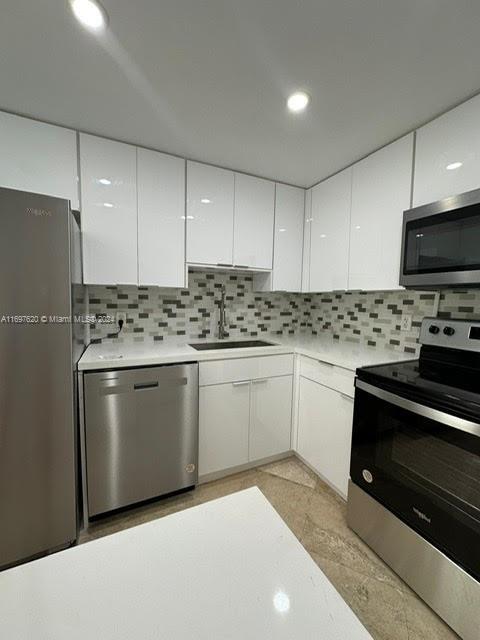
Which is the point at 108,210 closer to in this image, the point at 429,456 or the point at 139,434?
the point at 139,434

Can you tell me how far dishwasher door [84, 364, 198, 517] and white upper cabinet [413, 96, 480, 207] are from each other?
1.64 meters

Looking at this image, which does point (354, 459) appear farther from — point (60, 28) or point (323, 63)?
point (60, 28)

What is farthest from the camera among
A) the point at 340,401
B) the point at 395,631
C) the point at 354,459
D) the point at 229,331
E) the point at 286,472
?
the point at 229,331

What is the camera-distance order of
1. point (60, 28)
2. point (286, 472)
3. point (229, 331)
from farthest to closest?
point (229, 331) → point (286, 472) → point (60, 28)

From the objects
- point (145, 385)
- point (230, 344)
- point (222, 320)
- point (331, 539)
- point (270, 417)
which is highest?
point (222, 320)

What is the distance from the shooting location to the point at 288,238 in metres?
2.37

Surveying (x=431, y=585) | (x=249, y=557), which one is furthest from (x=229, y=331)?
(x=249, y=557)

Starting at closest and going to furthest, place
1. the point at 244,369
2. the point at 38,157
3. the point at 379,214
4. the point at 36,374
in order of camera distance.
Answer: the point at 36,374
the point at 38,157
the point at 379,214
the point at 244,369

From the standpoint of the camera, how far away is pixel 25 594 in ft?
1.34

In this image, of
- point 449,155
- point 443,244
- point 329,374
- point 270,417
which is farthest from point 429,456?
point 449,155

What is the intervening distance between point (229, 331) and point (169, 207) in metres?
1.13

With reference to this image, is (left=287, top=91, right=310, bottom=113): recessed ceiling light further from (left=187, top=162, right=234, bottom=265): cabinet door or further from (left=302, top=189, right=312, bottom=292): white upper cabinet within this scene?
(left=302, top=189, right=312, bottom=292): white upper cabinet

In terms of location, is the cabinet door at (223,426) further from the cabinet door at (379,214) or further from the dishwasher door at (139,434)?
the cabinet door at (379,214)

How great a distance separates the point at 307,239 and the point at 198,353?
135cm
